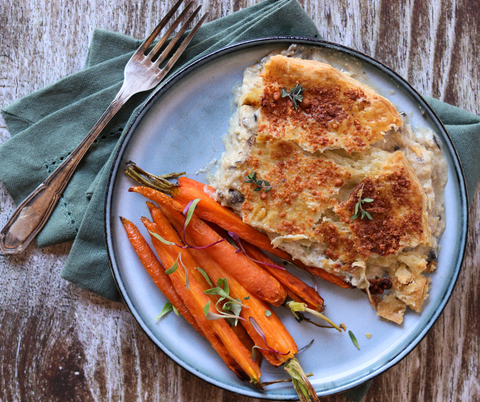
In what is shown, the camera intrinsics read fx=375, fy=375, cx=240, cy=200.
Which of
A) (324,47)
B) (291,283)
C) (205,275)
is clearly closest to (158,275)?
(205,275)

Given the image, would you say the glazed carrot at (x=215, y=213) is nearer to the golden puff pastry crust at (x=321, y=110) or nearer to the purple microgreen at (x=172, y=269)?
the purple microgreen at (x=172, y=269)

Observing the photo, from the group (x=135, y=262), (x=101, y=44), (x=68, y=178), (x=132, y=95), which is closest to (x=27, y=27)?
(x=101, y=44)

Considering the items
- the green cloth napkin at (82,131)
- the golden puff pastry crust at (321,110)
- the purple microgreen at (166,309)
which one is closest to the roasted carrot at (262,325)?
the purple microgreen at (166,309)

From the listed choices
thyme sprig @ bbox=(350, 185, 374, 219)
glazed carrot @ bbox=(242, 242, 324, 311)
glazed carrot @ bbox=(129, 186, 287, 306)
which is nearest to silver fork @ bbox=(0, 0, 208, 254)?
glazed carrot @ bbox=(129, 186, 287, 306)

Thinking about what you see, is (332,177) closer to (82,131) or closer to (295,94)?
(295,94)

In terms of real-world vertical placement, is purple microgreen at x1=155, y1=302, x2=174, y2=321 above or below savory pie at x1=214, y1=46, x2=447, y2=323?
below

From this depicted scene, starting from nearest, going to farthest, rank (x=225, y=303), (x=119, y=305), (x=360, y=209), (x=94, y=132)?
(x=360, y=209) < (x=225, y=303) < (x=94, y=132) < (x=119, y=305)

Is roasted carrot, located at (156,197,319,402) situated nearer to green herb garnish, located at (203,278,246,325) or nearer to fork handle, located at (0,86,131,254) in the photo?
green herb garnish, located at (203,278,246,325)
